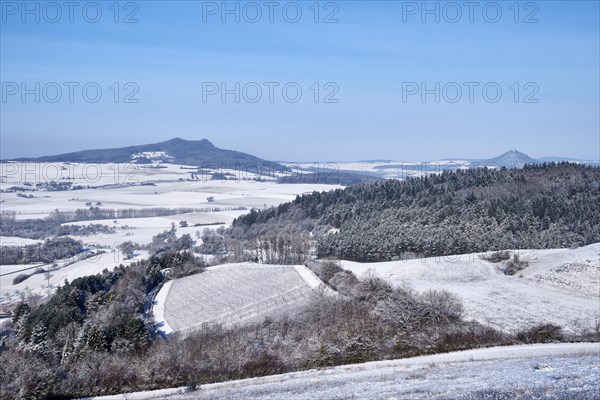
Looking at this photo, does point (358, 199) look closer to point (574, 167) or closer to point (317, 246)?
point (317, 246)

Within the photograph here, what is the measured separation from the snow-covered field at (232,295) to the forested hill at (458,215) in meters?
11.3

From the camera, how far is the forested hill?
46.2m

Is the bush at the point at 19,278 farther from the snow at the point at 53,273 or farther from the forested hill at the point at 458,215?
the forested hill at the point at 458,215

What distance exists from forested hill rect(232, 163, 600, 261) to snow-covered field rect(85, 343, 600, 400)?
87.0 ft

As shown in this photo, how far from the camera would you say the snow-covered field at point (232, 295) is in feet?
105

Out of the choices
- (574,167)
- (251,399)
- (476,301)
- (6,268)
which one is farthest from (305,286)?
(574,167)

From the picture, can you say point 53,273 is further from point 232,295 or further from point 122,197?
point 122,197

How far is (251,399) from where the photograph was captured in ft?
51.5

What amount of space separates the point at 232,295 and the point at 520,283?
20965 mm

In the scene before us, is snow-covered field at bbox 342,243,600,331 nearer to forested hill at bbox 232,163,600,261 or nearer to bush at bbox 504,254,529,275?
bush at bbox 504,254,529,275

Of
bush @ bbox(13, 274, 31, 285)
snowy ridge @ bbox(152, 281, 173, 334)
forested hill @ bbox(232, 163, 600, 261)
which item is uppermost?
forested hill @ bbox(232, 163, 600, 261)

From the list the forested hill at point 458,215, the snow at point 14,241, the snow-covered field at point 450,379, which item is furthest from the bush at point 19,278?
the snow-covered field at point 450,379

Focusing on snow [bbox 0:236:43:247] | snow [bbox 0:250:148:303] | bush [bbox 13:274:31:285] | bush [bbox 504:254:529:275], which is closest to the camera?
bush [bbox 504:254:529:275]

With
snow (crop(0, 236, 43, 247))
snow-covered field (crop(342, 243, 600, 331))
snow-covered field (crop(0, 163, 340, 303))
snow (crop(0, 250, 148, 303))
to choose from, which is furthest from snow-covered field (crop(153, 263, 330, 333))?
snow (crop(0, 236, 43, 247))
